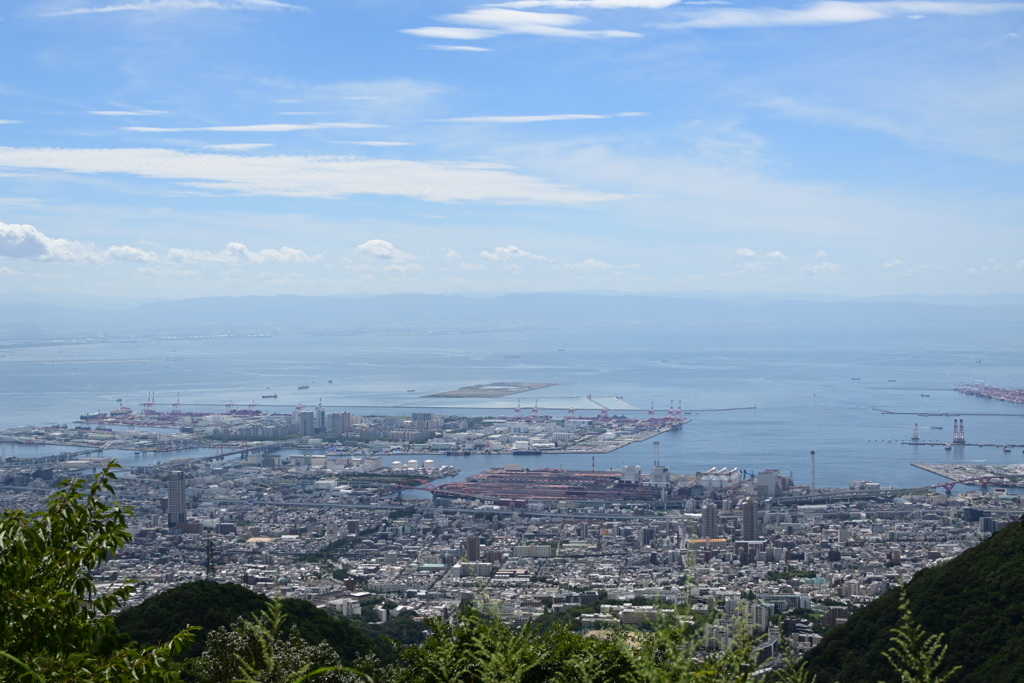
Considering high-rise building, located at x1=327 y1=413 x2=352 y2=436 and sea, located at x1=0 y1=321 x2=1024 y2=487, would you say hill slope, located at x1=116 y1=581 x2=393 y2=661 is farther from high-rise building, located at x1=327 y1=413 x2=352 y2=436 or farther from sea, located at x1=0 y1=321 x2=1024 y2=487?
high-rise building, located at x1=327 y1=413 x2=352 y2=436

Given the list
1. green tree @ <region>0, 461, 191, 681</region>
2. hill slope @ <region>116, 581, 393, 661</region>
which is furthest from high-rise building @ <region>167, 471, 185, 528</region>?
green tree @ <region>0, 461, 191, 681</region>

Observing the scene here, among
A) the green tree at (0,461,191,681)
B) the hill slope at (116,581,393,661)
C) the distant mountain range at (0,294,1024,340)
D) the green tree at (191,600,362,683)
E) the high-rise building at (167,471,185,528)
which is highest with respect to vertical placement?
the distant mountain range at (0,294,1024,340)

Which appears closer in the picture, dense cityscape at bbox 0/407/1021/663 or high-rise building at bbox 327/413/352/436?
dense cityscape at bbox 0/407/1021/663

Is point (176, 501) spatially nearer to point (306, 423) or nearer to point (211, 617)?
point (211, 617)

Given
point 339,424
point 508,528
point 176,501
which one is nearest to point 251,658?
point 508,528

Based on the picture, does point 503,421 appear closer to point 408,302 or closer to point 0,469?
point 0,469

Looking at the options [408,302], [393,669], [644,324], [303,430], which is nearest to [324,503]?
[303,430]
